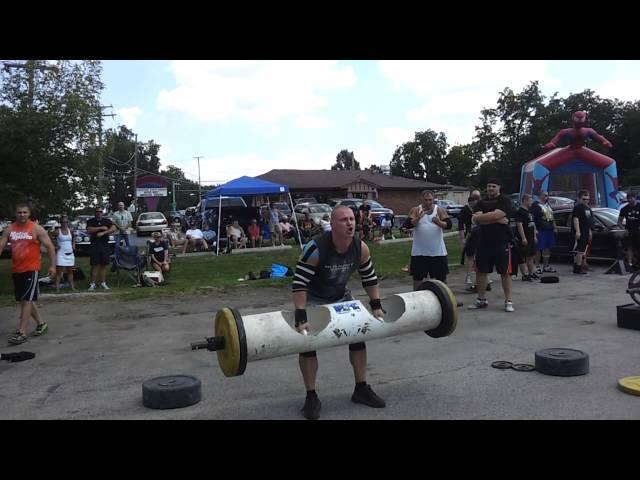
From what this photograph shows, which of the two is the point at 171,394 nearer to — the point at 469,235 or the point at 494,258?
the point at 494,258

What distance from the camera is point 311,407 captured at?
447 cm

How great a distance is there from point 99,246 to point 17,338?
4500mm

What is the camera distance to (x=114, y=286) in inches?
483

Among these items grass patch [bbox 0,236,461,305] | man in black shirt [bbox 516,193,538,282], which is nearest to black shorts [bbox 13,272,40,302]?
grass patch [bbox 0,236,461,305]

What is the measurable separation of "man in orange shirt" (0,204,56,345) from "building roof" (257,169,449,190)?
40114 millimetres

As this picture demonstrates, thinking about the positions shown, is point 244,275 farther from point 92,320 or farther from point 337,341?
point 337,341

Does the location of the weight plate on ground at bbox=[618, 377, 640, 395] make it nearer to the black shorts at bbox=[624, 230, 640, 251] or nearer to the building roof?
the black shorts at bbox=[624, 230, 640, 251]

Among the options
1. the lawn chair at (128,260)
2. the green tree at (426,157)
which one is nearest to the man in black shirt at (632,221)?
the lawn chair at (128,260)

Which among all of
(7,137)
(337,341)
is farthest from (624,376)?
(7,137)

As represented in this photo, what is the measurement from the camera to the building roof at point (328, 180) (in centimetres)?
4900

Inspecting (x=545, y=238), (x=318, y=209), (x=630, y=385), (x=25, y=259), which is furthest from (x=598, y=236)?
(x=318, y=209)

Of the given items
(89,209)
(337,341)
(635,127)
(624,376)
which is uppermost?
(635,127)

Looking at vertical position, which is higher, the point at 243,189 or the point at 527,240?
the point at 243,189

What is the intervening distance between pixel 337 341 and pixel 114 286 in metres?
9.07
